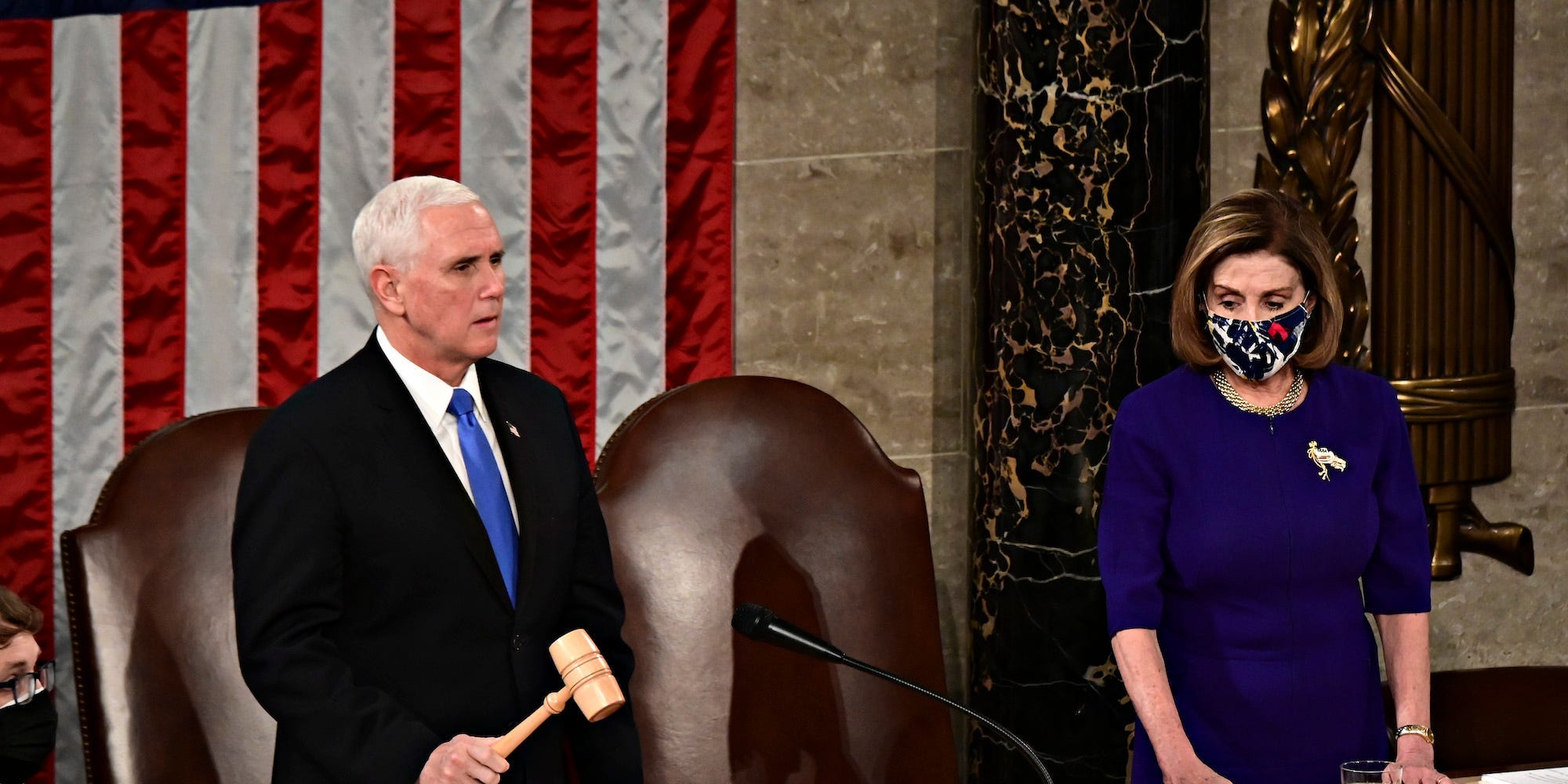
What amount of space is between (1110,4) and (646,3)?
1135 mm

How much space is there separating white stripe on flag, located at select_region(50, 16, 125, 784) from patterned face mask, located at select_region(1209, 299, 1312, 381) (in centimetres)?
275

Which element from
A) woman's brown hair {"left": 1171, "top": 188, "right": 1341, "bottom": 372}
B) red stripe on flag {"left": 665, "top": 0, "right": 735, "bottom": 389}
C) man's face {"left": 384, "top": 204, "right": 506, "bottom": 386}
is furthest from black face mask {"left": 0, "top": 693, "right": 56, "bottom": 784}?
woman's brown hair {"left": 1171, "top": 188, "right": 1341, "bottom": 372}

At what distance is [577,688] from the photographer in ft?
6.23

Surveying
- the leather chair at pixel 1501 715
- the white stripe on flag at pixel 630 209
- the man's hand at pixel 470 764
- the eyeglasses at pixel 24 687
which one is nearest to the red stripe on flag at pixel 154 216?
the eyeglasses at pixel 24 687

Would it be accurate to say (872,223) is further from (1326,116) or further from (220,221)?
(220,221)

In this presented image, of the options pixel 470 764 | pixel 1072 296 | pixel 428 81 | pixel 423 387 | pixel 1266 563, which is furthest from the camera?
pixel 428 81

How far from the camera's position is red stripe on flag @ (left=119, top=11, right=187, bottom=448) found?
379cm

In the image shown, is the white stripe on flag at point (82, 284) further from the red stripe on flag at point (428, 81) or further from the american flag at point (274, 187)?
the red stripe on flag at point (428, 81)

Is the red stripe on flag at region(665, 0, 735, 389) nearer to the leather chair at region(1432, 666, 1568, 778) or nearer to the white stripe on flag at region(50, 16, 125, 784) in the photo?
the white stripe on flag at region(50, 16, 125, 784)

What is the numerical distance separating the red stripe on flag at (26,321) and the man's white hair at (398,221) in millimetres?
2082

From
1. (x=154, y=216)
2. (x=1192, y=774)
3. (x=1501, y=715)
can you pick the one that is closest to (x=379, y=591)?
(x=1192, y=774)

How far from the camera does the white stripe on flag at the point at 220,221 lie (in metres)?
3.79

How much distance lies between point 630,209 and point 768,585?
1.10m

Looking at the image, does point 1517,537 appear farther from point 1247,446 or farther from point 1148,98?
point 1247,446
